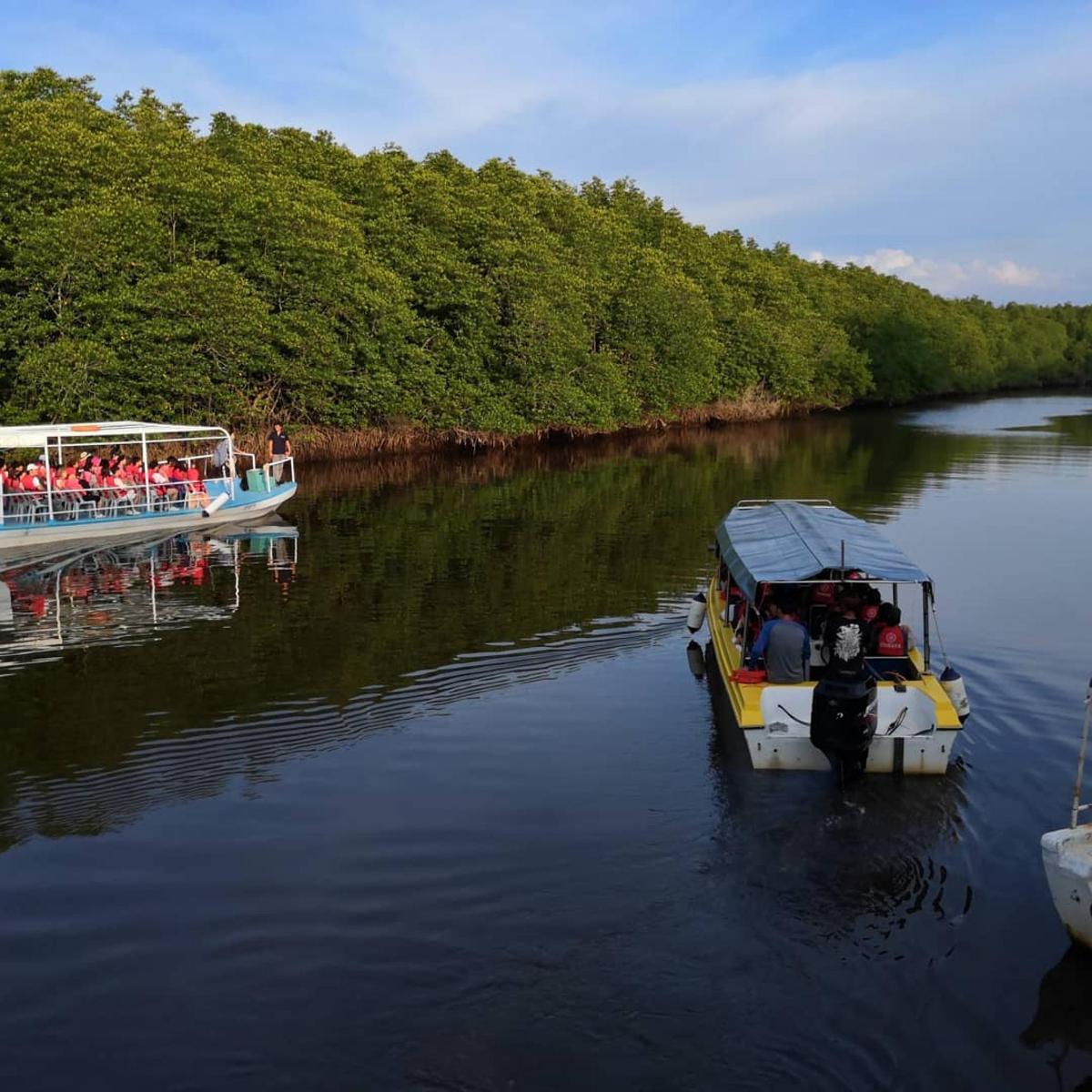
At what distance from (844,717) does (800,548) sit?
4065 mm

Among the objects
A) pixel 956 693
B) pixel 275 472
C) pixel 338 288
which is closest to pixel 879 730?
pixel 956 693

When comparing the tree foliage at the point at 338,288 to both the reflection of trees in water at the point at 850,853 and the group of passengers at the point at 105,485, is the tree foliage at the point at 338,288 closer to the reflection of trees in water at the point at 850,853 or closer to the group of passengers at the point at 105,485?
the group of passengers at the point at 105,485

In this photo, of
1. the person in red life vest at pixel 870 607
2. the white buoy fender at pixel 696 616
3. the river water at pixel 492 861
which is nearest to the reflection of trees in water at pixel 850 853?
the river water at pixel 492 861

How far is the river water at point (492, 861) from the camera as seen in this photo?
25.7 ft

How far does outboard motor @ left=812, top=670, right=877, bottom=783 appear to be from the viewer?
11.8 m

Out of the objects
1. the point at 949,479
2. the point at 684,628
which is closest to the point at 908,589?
the point at 684,628

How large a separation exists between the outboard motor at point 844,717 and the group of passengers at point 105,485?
76.5ft

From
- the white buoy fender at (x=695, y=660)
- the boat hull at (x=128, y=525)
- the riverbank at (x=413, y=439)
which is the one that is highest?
the riverbank at (x=413, y=439)

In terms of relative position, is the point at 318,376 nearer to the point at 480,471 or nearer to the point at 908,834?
the point at 480,471

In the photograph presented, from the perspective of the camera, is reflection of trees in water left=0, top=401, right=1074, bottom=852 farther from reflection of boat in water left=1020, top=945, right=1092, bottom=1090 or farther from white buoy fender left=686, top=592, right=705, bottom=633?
reflection of boat in water left=1020, top=945, right=1092, bottom=1090

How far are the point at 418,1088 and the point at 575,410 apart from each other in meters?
52.2

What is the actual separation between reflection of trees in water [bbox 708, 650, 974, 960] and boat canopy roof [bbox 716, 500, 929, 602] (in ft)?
8.16

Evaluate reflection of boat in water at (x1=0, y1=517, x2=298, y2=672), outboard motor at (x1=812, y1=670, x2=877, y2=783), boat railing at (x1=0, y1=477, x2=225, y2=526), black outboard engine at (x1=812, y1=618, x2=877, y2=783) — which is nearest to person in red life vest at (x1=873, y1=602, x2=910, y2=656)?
black outboard engine at (x1=812, y1=618, x2=877, y2=783)

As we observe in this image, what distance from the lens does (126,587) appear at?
2428 centimetres
